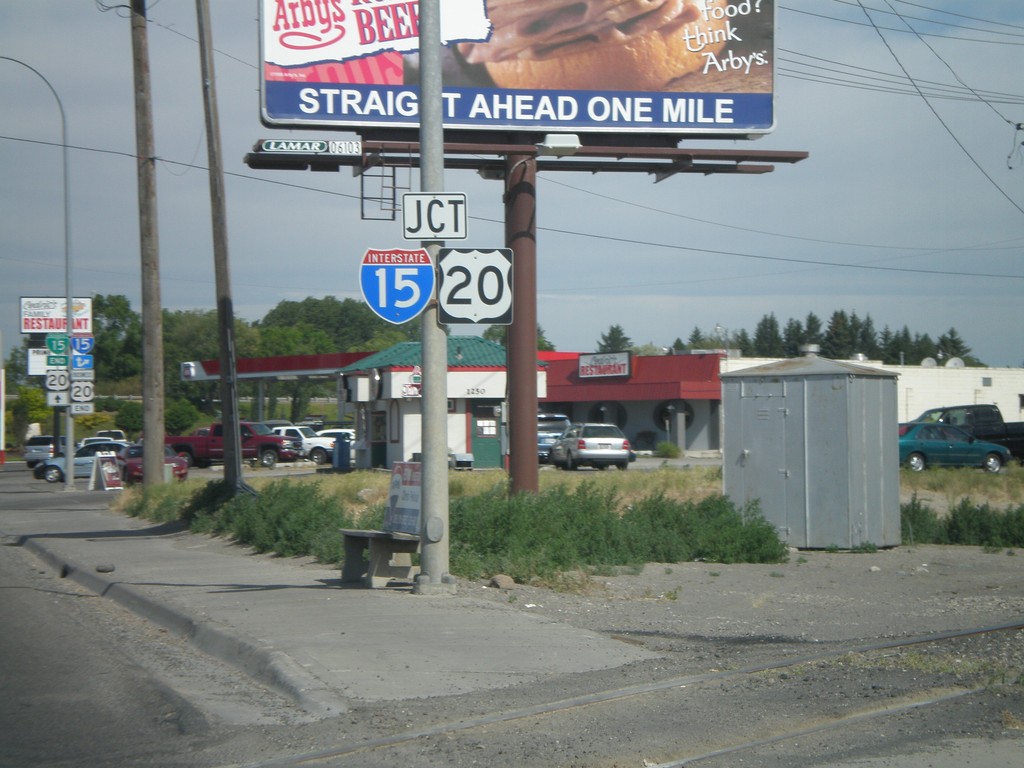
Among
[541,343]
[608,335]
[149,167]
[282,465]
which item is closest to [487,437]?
[282,465]

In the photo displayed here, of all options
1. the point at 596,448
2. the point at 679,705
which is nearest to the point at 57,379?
the point at 596,448

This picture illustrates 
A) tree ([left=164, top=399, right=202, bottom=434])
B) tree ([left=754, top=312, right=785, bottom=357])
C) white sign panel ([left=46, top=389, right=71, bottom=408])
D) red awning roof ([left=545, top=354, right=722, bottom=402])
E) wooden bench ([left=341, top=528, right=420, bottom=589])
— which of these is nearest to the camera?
wooden bench ([left=341, top=528, right=420, bottom=589])

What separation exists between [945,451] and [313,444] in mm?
26989

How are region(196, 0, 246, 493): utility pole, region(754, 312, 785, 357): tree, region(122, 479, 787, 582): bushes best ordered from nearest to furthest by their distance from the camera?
region(122, 479, 787, 582): bushes → region(196, 0, 246, 493): utility pole → region(754, 312, 785, 357): tree

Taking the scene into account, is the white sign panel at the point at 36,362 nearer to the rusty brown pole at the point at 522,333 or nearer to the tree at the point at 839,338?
the rusty brown pole at the point at 522,333

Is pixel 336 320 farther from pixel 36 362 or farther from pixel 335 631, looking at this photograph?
pixel 335 631

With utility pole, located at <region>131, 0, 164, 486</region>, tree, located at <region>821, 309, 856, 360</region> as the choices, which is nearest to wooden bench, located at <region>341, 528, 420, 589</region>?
utility pole, located at <region>131, 0, 164, 486</region>

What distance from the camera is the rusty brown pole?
16.7m

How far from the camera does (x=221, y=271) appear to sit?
21031 mm

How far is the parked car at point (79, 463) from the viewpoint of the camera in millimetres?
40781

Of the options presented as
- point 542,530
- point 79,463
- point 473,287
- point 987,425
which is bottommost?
point 79,463

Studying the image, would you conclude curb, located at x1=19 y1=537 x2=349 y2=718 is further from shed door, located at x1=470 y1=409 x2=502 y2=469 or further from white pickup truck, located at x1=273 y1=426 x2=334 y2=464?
white pickup truck, located at x1=273 y1=426 x2=334 y2=464

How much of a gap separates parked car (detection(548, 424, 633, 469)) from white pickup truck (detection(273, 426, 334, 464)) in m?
13.0

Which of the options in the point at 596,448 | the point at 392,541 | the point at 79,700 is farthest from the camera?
the point at 596,448
